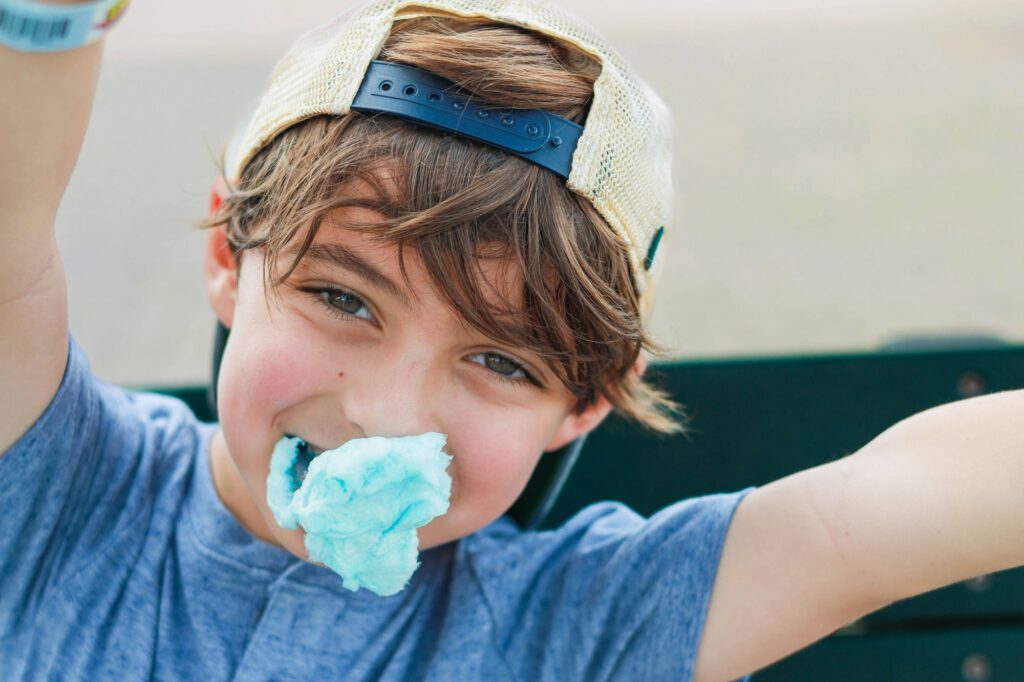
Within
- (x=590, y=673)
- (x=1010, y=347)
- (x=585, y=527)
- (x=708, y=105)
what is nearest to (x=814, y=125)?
(x=708, y=105)

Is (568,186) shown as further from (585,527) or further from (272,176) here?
(585,527)

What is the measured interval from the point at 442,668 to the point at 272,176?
0.59 metres

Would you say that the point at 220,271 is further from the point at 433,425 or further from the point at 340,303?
the point at 433,425

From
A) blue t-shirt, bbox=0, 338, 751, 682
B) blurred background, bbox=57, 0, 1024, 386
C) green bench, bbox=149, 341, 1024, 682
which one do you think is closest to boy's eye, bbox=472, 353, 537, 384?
blue t-shirt, bbox=0, 338, 751, 682

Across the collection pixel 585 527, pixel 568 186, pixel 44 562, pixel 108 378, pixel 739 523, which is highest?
pixel 568 186

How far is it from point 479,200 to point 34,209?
A: 406mm

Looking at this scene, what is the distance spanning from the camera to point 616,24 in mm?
3561

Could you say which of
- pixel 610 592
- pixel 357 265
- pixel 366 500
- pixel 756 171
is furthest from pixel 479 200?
pixel 756 171

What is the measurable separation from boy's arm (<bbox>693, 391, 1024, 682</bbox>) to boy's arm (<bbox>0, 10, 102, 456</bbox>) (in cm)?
76

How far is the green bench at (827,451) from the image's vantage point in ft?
5.31

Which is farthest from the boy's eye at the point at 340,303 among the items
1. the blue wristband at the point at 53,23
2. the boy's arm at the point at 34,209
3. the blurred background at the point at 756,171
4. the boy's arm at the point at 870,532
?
the blurred background at the point at 756,171

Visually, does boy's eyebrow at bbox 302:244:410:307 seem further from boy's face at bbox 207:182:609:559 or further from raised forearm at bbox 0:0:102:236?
raised forearm at bbox 0:0:102:236

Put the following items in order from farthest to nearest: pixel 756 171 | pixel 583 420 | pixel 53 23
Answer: pixel 756 171
pixel 583 420
pixel 53 23

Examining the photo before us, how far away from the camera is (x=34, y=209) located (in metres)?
0.96
